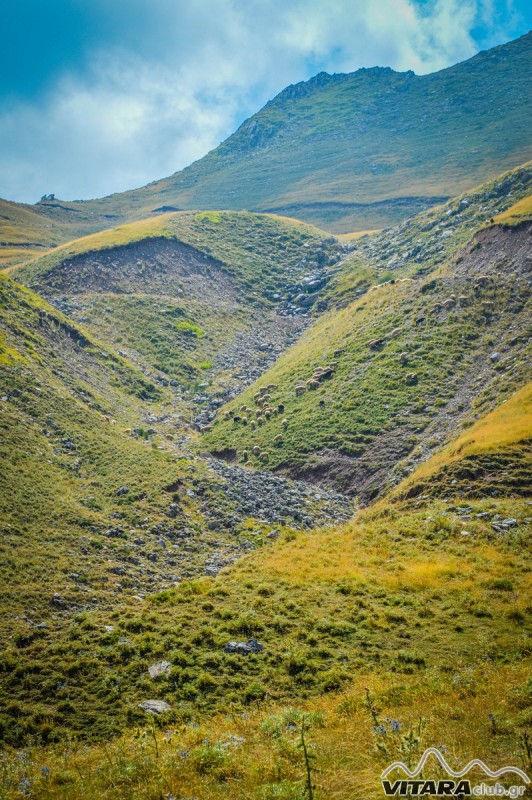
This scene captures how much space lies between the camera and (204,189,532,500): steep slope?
148ft

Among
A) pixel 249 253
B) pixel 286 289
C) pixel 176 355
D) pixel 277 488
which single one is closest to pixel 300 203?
pixel 249 253

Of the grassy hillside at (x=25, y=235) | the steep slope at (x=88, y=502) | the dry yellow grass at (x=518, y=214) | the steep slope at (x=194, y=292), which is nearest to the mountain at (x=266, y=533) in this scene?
the steep slope at (x=88, y=502)

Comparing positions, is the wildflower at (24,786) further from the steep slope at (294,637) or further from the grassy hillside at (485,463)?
the grassy hillside at (485,463)

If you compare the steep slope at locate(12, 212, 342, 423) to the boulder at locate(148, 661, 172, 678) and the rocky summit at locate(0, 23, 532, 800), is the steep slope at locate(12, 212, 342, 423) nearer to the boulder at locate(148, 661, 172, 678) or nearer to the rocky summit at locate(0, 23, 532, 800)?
the rocky summit at locate(0, 23, 532, 800)

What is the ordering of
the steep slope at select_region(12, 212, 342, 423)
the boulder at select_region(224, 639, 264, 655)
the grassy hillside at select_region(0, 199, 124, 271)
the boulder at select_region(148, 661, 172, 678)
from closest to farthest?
1. the boulder at select_region(148, 661, 172, 678)
2. the boulder at select_region(224, 639, 264, 655)
3. the steep slope at select_region(12, 212, 342, 423)
4. the grassy hillside at select_region(0, 199, 124, 271)

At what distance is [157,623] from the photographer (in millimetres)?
21953

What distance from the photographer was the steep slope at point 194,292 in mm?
74938

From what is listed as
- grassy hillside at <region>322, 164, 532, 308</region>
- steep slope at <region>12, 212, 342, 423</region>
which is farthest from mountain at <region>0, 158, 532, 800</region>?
grassy hillside at <region>322, 164, 532, 308</region>

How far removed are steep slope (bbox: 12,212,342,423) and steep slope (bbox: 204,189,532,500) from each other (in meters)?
10.1

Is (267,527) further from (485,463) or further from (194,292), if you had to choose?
(194,292)

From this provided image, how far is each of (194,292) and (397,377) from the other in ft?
165

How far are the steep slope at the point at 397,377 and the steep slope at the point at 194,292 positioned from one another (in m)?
10.1

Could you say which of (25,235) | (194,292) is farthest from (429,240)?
(25,235)

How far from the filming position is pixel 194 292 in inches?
3691
